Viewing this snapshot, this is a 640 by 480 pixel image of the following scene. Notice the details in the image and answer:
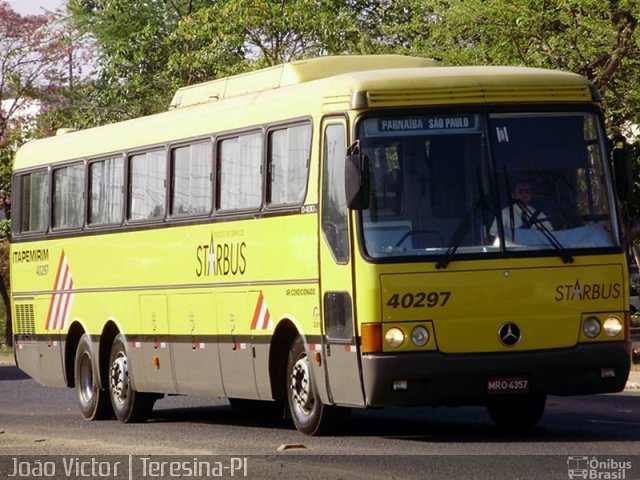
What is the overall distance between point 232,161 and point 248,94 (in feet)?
2.42

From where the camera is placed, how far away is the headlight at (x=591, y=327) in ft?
48.0

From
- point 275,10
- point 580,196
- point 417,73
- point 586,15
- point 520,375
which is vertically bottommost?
point 520,375

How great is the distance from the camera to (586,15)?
24.8 m

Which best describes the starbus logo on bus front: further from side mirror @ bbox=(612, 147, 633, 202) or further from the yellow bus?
side mirror @ bbox=(612, 147, 633, 202)

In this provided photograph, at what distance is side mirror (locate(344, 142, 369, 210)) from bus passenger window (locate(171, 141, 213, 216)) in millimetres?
3560

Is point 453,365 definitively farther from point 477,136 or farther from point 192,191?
point 192,191

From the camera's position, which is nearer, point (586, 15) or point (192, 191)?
point (192, 191)

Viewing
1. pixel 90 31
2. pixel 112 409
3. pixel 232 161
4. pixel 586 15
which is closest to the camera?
pixel 232 161

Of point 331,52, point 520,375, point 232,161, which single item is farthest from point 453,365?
point 331,52

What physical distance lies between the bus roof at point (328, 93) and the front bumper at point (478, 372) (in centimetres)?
215

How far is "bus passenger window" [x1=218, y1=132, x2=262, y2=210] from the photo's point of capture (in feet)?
54.0

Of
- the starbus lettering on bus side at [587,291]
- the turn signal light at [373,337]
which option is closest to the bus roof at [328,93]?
the starbus lettering on bus side at [587,291]

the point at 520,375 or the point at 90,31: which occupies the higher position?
the point at 90,31

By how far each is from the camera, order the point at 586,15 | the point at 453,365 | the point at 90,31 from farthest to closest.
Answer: the point at 90,31 < the point at 586,15 < the point at 453,365
